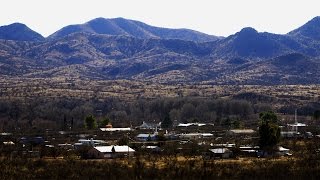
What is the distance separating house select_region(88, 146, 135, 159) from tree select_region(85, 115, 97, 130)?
37.2m

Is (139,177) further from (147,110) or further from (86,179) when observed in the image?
(147,110)

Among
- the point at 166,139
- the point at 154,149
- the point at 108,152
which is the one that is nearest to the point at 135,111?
the point at 166,139

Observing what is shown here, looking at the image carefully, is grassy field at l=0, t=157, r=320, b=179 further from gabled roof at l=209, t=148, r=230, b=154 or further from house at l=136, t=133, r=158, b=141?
house at l=136, t=133, r=158, b=141

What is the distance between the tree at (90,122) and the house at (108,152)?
37163mm

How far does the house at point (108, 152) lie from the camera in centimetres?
7206

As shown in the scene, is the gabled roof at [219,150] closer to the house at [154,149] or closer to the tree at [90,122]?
the house at [154,149]

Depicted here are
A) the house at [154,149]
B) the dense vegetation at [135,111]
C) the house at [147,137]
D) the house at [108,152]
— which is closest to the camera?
the house at [108,152]

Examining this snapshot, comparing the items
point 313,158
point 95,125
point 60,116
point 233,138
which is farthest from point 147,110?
point 313,158

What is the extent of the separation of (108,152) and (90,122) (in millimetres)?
38980

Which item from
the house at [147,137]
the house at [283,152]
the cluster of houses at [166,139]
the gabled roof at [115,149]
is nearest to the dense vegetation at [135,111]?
the cluster of houses at [166,139]

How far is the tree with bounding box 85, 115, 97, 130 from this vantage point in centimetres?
11069

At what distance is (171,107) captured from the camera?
500 ft

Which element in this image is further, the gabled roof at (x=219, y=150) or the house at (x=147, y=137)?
the house at (x=147, y=137)

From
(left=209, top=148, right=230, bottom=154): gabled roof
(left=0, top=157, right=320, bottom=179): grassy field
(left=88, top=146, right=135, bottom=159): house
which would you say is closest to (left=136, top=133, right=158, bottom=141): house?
(left=88, top=146, right=135, bottom=159): house
